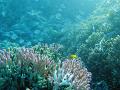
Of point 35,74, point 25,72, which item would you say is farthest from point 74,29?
point 35,74

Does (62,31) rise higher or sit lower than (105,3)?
lower

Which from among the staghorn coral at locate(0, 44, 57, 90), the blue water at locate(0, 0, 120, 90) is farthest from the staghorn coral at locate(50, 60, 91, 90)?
the blue water at locate(0, 0, 120, 90)

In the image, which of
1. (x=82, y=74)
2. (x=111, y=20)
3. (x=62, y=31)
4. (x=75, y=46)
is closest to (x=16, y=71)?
(x=82, y=74)

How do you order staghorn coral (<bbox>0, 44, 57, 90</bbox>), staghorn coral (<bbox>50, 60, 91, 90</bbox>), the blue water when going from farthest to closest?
the blue water
staghorn coral (<bbox>0, 44, 57, 90</bbox>)
staghorn coral (<bbox>50, 60, 91, 90</bbox>)

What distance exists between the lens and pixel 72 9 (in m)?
14.7

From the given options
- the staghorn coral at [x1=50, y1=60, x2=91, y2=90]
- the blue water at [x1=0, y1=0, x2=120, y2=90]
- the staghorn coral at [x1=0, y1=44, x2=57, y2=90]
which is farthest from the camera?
the blue water at [x1=0, y1=0, x2=120, y2=90]

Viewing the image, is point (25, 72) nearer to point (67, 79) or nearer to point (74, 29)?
point (67, 79)

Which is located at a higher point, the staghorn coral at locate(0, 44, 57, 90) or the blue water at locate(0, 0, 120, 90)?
the blue water at locate(0, 0, 120, 90)

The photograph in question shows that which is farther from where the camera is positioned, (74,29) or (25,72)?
(74,29)

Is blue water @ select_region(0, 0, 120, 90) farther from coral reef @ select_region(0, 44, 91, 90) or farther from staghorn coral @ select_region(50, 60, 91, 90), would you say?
coral reef @ select_region(0, 44, 91, 90)

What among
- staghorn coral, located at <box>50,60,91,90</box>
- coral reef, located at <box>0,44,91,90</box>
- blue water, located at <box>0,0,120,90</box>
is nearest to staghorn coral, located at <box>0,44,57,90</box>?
coral reef, located at <box>0,44,91,90</box>

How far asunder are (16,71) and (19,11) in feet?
28.3

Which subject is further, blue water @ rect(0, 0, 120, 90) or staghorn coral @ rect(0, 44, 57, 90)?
blue water @ rect(0, 0, 120, 90)

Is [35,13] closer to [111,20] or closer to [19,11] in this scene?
[19,11]
